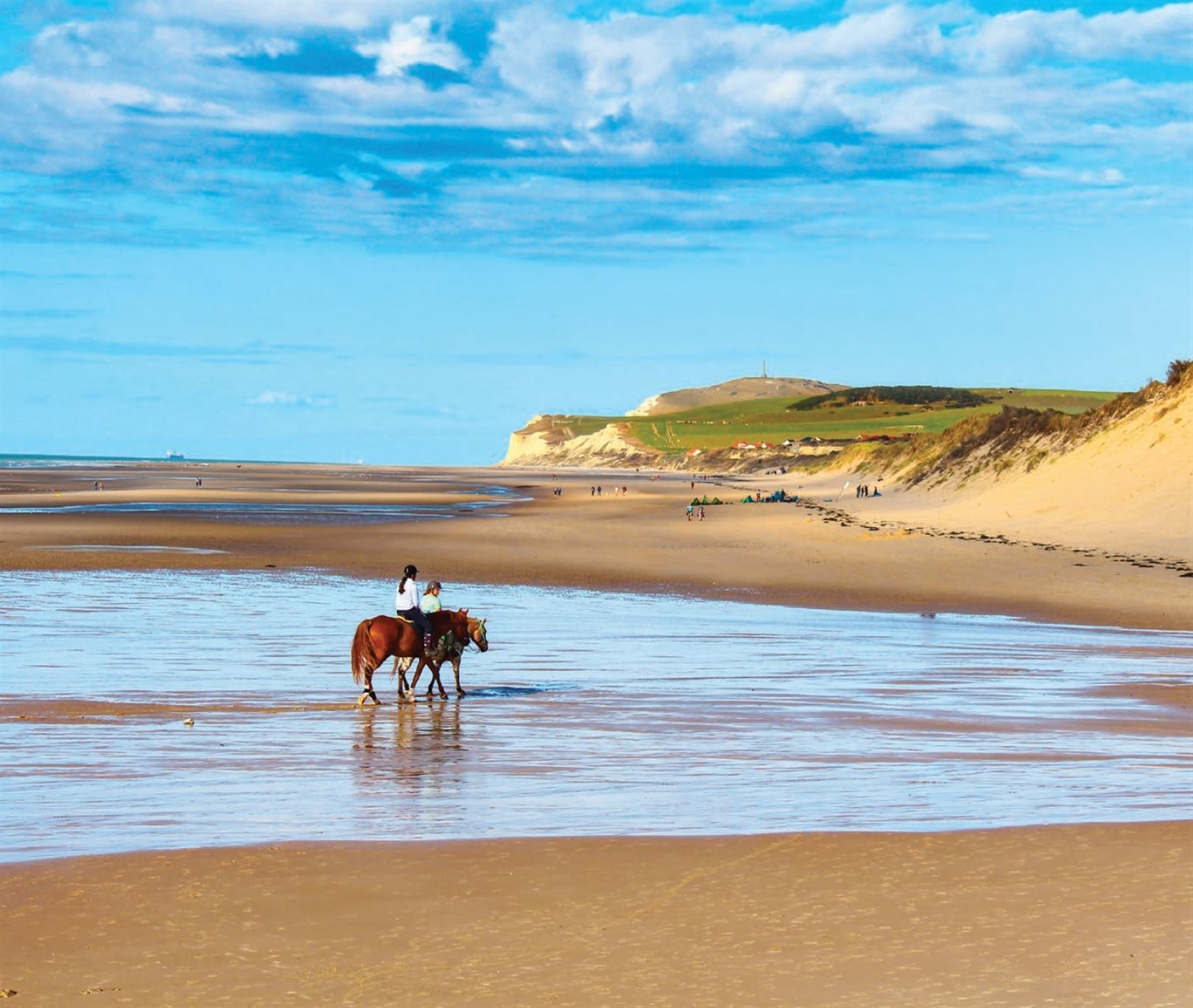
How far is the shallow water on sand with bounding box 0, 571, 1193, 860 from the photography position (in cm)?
1234

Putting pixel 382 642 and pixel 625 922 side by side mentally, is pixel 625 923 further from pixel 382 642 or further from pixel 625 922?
pixel 382 642

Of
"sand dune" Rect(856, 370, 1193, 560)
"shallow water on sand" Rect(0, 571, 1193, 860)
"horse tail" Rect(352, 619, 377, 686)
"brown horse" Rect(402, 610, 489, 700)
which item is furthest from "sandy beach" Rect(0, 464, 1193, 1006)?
"sand dune" Rect(856, 370, 1193, 560)

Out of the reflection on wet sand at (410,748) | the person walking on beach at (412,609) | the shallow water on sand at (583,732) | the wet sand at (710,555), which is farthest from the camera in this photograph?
the wet sand at (710,555)

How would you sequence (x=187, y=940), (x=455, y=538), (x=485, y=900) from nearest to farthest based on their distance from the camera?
(x=187, y=940) → (x=485, y=900) → (x=455, y=538)

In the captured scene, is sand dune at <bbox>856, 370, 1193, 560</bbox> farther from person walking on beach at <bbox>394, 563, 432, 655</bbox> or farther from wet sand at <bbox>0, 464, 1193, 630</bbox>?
person walking on beach at <bbox>394, 563, 432, 655</bbox>

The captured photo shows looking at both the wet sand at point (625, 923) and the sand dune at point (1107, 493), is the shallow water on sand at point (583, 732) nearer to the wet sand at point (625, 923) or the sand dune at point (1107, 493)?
the wet sand at point (625, 923)

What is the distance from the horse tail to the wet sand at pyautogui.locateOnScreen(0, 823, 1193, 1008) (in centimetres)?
790

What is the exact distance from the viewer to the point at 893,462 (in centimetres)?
10925

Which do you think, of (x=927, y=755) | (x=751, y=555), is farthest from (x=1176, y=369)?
(x=927, y=755)

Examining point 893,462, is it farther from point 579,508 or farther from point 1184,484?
point 1184,484

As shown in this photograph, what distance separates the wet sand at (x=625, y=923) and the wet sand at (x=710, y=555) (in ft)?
69.8

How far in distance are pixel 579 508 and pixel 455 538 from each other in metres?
27.8

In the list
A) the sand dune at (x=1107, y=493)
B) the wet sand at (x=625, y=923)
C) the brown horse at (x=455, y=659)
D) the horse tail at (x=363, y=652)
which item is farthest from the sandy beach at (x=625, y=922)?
the sand dune at (x=1107, y=493)

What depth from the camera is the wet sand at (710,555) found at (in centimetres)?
3622
